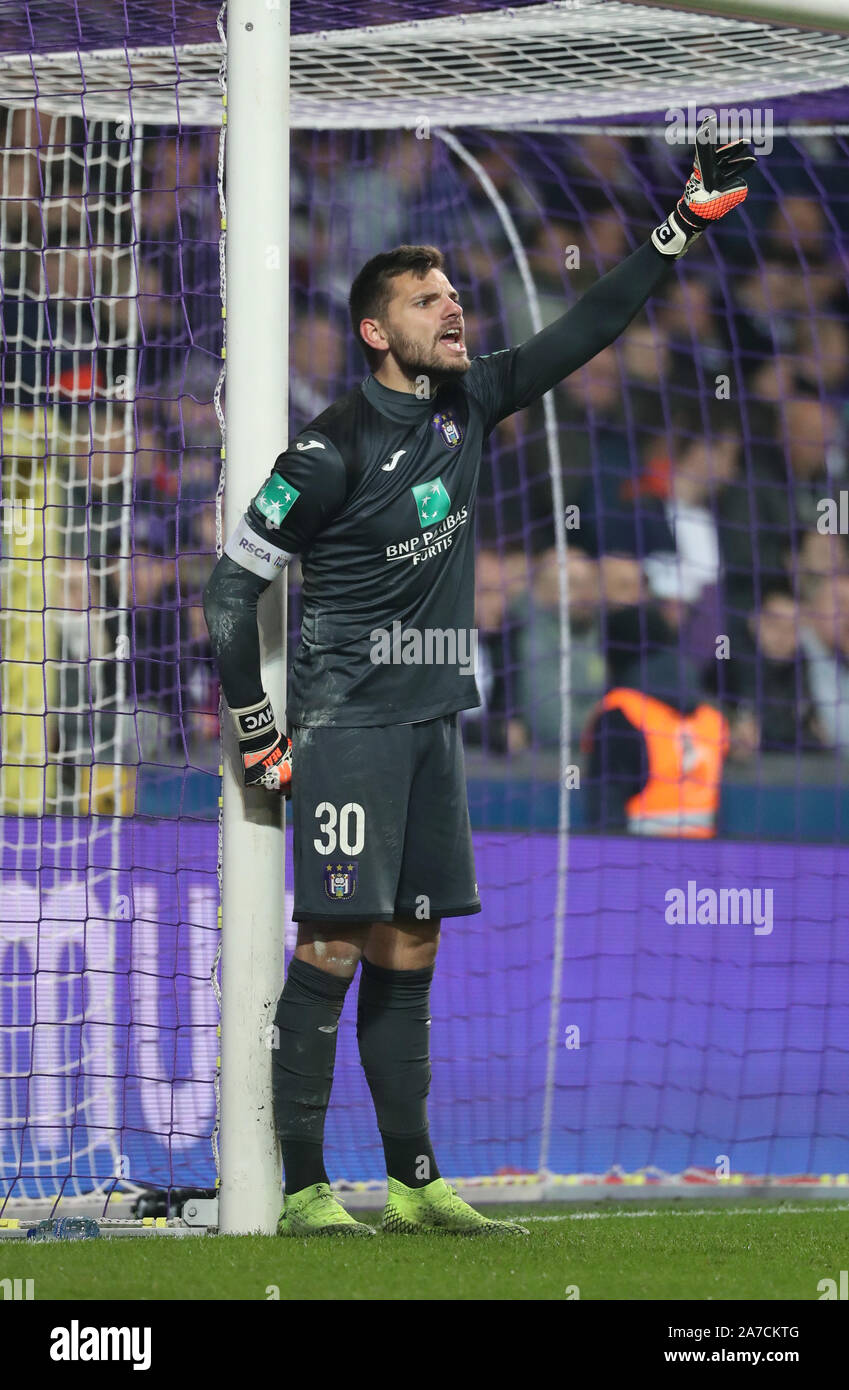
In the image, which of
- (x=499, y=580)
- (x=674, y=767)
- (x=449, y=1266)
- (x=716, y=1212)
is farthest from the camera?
(x=674, y=767)

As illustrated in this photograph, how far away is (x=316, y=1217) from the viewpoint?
2953 mm

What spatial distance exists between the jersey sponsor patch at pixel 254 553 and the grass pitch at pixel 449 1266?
1.14 m

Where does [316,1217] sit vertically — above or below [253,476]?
below

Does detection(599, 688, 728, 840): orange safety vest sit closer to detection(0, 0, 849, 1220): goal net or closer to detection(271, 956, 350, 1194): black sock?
detection(0, 0, 849, 1220): goal net

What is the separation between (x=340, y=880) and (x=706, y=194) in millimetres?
1396

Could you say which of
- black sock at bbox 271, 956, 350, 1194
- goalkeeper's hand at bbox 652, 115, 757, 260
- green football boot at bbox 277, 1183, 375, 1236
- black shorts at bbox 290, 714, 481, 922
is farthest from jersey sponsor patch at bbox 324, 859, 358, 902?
goalkeeper's hand at bbox 652, 115, 757, 260

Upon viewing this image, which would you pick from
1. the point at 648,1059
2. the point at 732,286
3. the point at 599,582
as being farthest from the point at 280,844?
the point at 732,286
